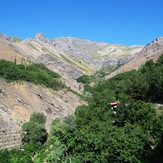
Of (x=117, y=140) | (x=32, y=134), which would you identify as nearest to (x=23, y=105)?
(x=32, y=134)

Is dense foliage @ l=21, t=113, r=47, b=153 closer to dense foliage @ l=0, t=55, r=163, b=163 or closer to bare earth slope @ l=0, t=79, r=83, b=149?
bare earth slope @ l=0, t=79, r=83, b=149

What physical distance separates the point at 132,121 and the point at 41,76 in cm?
5712

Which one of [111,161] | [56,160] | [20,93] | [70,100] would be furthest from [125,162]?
[70,100]

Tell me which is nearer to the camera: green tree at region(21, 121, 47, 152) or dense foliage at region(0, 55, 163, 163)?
dense foliage at region(0, 55, 163, 163)

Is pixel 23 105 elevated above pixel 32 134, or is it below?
above

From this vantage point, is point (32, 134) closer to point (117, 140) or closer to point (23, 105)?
point (23, 105)

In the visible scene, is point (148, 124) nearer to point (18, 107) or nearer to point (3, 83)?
point (18, 107)

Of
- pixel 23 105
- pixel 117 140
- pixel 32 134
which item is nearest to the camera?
pixel 117 140

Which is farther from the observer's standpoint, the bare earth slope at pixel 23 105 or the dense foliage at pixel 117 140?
the bare earth slope at pixel 23 105

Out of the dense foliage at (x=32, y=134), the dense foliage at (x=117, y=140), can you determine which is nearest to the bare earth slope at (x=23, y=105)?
the dense foliage at (x=32, y=134)

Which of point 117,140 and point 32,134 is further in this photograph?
point 32,134

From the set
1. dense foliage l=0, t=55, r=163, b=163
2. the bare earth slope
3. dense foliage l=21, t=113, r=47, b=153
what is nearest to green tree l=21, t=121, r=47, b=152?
dense foliage l=21, t=113, r=47, b=153

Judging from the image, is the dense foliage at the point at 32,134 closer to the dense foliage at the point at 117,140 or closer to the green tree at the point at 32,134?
the green tree at the point at 32,134

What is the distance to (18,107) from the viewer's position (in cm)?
6350
